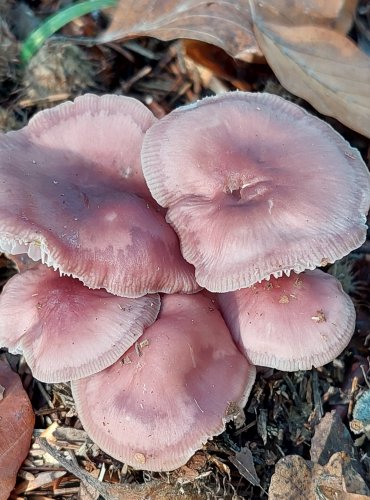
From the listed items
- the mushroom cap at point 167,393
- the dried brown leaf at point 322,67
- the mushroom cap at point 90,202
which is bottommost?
the mushroom cap at point 167,393

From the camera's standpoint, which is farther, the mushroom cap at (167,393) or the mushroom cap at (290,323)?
the mushroom cap at (290,323)

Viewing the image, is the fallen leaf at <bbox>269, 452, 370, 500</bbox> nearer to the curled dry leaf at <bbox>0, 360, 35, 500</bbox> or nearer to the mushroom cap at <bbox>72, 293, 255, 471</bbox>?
the mushroom cap at <bbox>72, 293, 255, 471</bbox>

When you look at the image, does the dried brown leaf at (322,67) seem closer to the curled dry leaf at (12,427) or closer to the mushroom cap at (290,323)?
the mushroom cap at (290,323)

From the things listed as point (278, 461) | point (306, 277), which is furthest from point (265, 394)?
point (306, 277)

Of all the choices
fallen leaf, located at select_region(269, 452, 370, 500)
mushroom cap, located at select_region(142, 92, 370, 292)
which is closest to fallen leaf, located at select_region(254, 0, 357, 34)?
mushroom cap, located at select_region(142, 92, 370, 292)

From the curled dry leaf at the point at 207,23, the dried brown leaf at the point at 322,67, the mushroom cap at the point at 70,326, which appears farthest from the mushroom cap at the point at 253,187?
the curled dry leaf at the point at 207,23

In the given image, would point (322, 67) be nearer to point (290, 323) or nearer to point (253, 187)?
point (253, 187)

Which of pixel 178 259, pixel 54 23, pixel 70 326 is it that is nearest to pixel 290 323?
pixel 178 259

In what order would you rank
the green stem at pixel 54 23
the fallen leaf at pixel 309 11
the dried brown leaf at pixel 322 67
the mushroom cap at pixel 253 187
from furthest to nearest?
the green stem at pixel 54 23 < the fallen leaf at pixel 309 11 < the dried brown leaf at pixel 322 67 < the mushroom cap at pixel 253 187

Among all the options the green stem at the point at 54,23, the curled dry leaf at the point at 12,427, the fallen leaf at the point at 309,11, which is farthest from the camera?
the green stem at the point at 54,23
